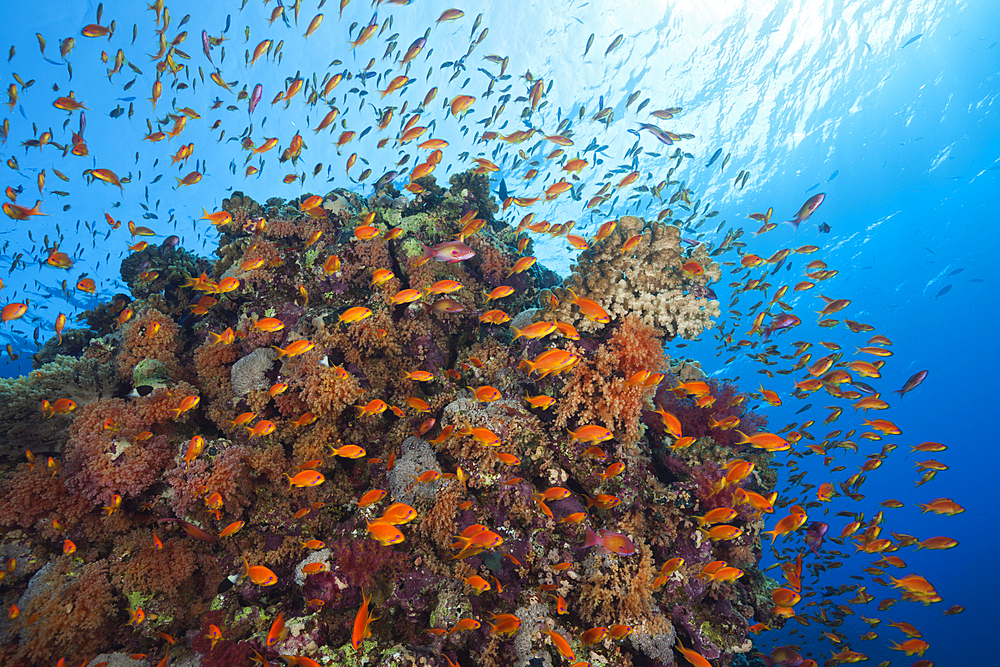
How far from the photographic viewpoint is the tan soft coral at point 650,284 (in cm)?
571

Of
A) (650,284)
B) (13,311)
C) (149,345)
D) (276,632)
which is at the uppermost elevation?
(650,284)

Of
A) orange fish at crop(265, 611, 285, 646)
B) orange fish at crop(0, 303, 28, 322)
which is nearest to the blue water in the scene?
orange fish at crop(0, 303, 28, 322)

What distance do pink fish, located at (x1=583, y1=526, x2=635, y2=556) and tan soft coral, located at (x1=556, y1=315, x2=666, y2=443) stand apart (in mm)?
1294

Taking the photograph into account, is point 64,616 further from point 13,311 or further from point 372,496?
point 13,311

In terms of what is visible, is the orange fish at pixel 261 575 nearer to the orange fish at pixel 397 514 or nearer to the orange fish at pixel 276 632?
the orange fish at pixel 276 632

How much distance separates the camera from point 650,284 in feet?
19.0

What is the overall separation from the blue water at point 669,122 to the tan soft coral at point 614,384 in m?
10.2

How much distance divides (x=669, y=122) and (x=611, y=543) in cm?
3073

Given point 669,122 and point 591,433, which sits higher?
point 669,122

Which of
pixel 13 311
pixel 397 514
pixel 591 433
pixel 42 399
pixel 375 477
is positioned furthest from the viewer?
pixel 13 311

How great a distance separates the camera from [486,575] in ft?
13.6

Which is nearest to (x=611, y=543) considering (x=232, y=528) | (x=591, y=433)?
(x=591, y=433)

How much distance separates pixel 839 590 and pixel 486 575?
8218 millimetres

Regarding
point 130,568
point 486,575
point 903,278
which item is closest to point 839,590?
point 486,575
